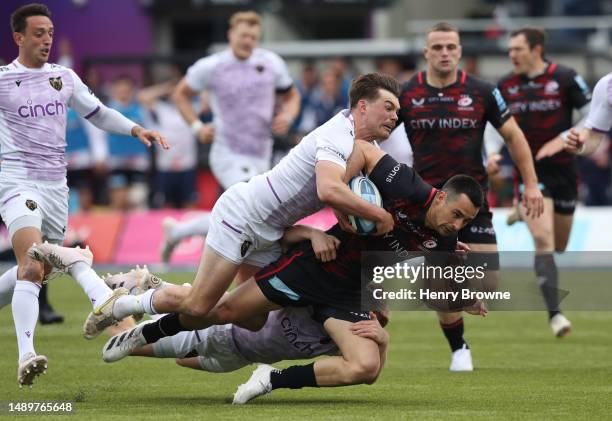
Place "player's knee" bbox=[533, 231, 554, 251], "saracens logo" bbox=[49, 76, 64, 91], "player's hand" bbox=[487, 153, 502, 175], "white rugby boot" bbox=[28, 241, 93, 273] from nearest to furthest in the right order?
"white rugby boot" bbox=[28, 241, 93, 273] → "saracens logo" bbox=[49, 76, 64, 91] → "player's hand" bbox=[487, 153, 502, 175] → "player's knee" bbox=[533, 231, 554, 251]

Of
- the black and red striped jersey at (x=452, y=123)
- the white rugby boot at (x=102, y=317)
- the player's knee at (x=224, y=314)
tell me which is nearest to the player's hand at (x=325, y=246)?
the player's knee at (x=224, y=314)

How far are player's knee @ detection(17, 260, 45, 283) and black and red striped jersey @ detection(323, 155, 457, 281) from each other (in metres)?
2.13

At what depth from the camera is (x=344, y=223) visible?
8438 millimetres

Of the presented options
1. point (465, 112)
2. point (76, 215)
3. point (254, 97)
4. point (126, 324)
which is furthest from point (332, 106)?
point (126, 324)

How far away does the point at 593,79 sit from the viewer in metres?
22.9

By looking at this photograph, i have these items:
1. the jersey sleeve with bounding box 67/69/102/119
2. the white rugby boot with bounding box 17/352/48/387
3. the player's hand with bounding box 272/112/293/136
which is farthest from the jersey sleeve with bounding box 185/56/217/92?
the white rugby boot with bounding box 17/352/48/387

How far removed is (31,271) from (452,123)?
346 centimetres

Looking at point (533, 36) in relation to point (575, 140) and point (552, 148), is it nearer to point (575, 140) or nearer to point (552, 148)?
point (552, 148)

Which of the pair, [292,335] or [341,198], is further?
[292,335]

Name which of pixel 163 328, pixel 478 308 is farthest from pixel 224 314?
pixel 478 308

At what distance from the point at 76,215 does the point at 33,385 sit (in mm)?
12187

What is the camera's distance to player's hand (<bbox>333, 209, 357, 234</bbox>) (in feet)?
27.4

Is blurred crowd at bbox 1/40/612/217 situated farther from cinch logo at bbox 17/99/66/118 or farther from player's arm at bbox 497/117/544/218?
cinch logo at bbox 17/99/66/118

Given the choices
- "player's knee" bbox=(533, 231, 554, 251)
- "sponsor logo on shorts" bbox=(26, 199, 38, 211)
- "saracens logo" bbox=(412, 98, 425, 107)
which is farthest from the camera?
"player's knee" bbox=(533, 231, 554, 251)
